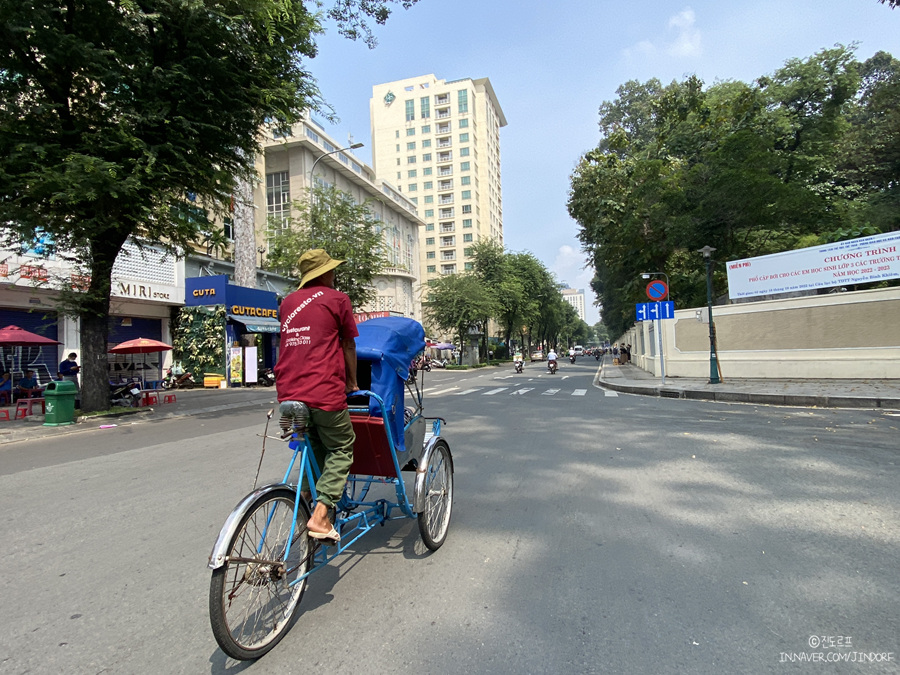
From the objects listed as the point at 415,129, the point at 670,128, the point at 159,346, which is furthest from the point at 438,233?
the point at 159,346

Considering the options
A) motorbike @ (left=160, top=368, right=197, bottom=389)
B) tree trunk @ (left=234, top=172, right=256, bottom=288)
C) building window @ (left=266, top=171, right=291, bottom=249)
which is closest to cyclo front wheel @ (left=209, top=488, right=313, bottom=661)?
tree trunk @ (left=234, top=172, right=256, bottom=288)

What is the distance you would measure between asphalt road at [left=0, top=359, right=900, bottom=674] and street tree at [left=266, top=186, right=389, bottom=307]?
16.4m

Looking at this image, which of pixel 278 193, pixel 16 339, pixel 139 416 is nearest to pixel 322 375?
pixel 139 416

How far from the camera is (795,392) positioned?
12258 mm

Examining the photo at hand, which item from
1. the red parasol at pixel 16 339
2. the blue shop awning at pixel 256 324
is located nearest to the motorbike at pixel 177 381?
the blue shop awning at pixel 256 324

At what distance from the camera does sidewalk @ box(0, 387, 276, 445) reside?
9.83 metres

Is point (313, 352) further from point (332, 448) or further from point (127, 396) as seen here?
point (127, 396)

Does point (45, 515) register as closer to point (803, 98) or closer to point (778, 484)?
point (778, 484)

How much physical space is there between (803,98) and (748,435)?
27203 mm

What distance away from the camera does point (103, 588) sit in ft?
10.2

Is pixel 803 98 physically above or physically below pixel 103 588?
above

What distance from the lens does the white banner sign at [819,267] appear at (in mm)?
13914

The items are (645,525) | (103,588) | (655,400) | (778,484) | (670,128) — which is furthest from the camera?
(670,128)

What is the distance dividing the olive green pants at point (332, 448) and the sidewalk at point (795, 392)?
12.3 meters
